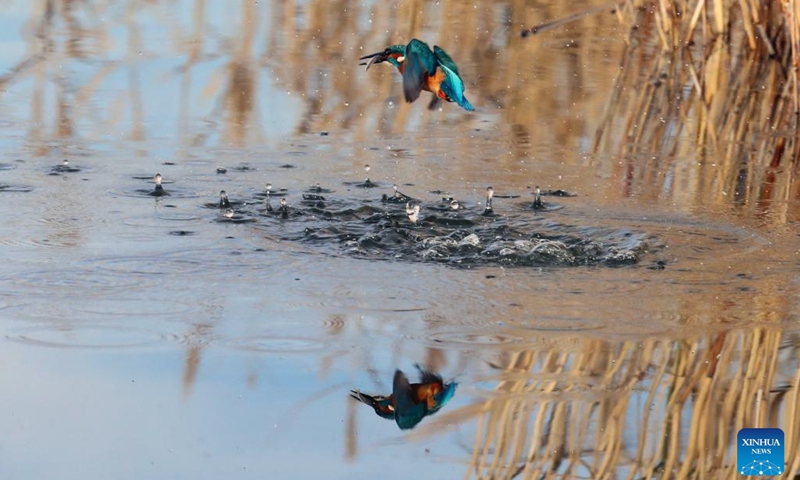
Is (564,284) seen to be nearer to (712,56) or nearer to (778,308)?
(778,308)

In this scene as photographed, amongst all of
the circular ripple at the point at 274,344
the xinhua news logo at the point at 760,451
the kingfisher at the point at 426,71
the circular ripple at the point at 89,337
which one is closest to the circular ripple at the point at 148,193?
the kingfisher at the point at 426,71

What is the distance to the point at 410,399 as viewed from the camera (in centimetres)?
295

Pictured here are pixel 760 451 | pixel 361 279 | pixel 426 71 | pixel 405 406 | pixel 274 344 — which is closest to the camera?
pixel 760 451

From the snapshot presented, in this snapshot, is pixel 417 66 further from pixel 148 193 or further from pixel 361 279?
pixel 148 193

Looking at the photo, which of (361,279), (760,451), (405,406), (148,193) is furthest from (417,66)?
(760,451)

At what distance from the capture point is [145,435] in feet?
8.85

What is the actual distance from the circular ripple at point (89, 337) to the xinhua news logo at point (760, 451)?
1371 millimetres

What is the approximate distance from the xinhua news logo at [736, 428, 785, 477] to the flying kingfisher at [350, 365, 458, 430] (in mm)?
633

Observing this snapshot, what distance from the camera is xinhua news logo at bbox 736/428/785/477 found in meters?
2.67

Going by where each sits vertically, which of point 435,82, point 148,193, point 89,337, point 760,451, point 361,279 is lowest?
point 760,451

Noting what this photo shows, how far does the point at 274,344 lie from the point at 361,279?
0.63 metres

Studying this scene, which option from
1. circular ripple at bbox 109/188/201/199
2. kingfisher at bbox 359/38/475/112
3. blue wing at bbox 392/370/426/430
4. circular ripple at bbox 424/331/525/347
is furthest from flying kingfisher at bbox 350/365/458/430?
circular ripple at bbox 109/188/201/199

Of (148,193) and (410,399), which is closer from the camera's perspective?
(410,399)

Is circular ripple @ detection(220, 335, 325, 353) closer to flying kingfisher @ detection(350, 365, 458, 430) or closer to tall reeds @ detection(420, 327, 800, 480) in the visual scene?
flying kingfisher @ detection(350, 365, 458, 430)
